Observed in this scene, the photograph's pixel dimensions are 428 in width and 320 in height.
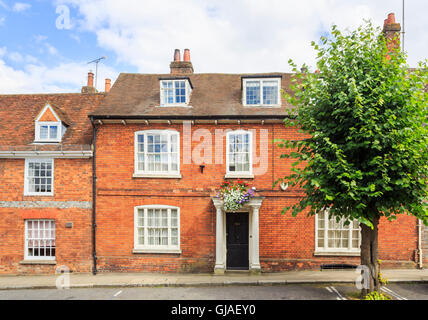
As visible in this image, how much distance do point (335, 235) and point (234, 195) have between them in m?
4.71

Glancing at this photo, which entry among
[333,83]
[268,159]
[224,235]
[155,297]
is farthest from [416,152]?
[155,297]

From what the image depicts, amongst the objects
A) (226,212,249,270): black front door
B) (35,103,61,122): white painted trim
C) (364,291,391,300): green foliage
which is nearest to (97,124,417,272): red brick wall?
(226,212,249,270): black front door

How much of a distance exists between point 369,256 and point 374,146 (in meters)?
3.45

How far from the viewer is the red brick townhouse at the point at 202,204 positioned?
11883 mm

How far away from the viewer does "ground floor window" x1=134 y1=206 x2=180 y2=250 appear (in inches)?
476

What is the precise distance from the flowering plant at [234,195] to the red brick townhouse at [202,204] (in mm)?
464

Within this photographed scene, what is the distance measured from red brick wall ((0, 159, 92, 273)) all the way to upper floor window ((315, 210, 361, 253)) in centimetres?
982

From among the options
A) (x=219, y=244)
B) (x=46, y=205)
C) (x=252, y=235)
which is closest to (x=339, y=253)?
(x=252, y=235)

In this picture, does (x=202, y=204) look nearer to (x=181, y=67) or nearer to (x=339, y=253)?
(x=339, y=253)

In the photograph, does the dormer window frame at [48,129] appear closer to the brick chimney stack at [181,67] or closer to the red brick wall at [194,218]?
the red brick wall at [194,218]

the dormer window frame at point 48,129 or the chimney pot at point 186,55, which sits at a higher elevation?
the chimney pot at point 186,55

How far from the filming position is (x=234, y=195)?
37.3 ft

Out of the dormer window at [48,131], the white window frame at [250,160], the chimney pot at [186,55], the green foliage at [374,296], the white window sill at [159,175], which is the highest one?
the chimney pot at [186,55]

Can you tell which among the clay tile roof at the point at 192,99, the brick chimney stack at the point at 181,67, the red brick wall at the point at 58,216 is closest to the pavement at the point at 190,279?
the red brick wall at the point at 58,216
